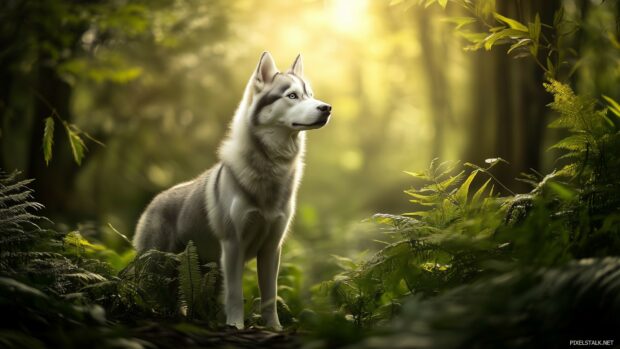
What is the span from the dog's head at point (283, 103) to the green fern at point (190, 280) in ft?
4.76

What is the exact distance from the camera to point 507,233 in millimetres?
2986

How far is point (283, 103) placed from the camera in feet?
16.4

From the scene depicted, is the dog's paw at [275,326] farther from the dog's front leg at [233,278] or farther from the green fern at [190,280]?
the green fern at [190,280]

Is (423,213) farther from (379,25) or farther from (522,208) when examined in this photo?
(379,25)

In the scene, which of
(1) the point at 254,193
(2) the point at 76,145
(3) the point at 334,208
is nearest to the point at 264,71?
(1) the point at 254,193

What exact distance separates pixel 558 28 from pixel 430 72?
10.8m

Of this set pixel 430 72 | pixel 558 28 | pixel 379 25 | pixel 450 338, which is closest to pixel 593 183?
pixel 558 28

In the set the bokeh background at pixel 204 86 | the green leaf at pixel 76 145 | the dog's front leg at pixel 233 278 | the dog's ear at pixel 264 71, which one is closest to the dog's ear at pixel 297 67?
the dog's ear at pixel 264 71

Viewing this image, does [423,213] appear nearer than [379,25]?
Yes

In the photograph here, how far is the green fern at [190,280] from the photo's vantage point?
3953 millimetres

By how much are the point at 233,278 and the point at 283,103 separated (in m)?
1.50

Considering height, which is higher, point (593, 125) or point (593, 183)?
point (593, 125)

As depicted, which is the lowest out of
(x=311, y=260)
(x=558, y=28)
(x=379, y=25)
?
(x=311, y=260)

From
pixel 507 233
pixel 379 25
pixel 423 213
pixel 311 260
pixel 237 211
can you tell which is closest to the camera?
pixel 507 233
